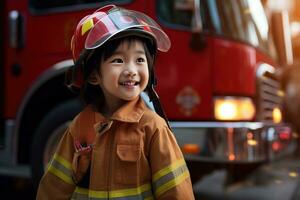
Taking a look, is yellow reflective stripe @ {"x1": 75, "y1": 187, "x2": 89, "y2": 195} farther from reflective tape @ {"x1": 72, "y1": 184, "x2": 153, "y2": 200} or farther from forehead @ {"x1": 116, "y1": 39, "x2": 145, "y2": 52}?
forehead @ {"x1": 116, "y1": 39, "x2": 145, "y2": 52}

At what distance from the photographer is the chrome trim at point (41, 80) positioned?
13.4ft

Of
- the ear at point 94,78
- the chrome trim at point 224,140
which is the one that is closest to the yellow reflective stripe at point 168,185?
the ear at point 94,78

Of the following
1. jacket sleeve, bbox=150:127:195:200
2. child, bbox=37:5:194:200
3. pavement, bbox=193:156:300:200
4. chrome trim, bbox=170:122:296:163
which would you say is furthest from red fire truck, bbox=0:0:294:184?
jacket sleeve, bbox=150:127:195:200

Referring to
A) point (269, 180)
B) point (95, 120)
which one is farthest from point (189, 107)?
point (269, 180)

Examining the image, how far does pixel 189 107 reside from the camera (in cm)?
377

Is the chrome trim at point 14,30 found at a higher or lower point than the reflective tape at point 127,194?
higher

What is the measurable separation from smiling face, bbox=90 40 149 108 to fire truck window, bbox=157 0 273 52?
201 cm

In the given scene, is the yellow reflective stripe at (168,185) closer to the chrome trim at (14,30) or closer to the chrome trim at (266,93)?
the chrome trim at (266,93)

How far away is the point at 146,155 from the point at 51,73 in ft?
8.39

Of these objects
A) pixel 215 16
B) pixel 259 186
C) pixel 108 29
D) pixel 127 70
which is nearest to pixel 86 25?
pixel 108 29

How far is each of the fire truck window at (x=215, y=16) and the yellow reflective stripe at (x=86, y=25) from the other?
197 centimetres

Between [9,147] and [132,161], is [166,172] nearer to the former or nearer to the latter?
[132,161]

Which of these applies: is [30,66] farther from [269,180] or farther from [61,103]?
[269,180]

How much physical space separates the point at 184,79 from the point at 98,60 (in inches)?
76.7
